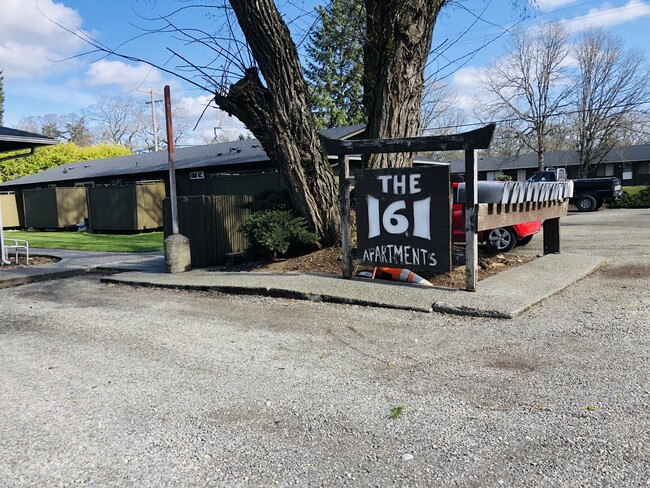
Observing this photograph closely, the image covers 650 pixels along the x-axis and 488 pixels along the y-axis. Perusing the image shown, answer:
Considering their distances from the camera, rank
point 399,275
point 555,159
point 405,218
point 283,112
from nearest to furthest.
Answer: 1. point 405,218
2. point 399,275
3. point 283,112
4. point 555,159

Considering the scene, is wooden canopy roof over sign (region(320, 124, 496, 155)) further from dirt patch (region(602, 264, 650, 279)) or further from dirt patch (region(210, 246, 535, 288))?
dirt patch (region(602, 264, 650, 279))

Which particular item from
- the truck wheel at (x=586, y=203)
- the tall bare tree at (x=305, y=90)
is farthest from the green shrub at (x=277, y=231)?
the truck wheel at (x=586, y=203)

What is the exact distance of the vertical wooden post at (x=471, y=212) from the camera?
6.96 m

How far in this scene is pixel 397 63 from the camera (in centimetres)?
932

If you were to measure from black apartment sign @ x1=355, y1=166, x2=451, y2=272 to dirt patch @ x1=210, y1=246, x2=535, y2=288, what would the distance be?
2.68 ft

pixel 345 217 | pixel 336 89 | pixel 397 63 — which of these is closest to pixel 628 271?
pixel 345 217

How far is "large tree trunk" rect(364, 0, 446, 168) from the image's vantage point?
30.0 feet

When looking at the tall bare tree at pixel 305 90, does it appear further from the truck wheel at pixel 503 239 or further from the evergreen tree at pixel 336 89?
the evergreen tree at pixel 336 89

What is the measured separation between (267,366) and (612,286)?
17.7ft

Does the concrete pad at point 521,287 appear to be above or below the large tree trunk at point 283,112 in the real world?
below

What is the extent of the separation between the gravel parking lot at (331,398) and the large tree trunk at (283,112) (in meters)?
3.61

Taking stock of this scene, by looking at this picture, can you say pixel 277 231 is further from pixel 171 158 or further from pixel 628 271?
pixel 628 271

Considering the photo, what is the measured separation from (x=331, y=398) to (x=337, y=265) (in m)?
5.63

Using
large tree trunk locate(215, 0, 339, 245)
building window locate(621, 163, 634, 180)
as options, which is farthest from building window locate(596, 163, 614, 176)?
large tree trunk locate(215, 0, 339, 245)
